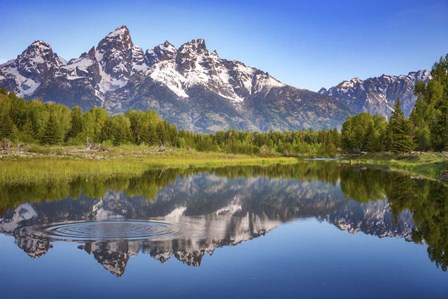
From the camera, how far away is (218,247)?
2053 centimetres

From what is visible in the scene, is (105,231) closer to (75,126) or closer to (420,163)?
(420,163)

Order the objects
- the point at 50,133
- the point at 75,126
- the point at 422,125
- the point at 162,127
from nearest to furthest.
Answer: the point at 422,125 < the point at 50,133 < the point at 75,126 < the point at 162,127

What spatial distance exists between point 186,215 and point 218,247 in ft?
31.2

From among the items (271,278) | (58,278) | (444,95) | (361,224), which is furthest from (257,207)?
(444,95)

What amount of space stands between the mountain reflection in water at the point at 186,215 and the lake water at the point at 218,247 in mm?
86

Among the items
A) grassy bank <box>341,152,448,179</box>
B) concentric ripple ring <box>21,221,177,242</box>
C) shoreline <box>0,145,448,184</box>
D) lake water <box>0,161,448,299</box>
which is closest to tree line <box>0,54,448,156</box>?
grassy bank <box>341,152,448,179</box>

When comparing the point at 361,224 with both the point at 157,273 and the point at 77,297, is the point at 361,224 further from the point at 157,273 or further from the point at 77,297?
the point at 77,297

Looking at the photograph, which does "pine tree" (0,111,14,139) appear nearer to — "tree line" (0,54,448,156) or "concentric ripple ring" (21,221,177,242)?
"tree line" (0,54,448,156)

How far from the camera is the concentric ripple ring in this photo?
21552 mm

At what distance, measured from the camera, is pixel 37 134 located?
376 ft

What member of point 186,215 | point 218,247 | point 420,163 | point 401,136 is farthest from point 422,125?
point 218,247

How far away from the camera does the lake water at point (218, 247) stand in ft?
48.4

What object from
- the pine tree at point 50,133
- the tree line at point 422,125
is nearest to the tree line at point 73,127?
the pine tree at point 50,133

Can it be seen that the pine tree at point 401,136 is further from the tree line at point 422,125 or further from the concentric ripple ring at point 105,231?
the concentric ripple ring at point 105,231
